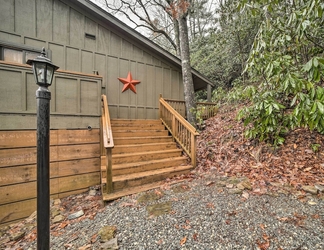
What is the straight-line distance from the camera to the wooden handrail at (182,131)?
13.0 ft

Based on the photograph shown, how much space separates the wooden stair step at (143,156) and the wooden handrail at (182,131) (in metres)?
0.31

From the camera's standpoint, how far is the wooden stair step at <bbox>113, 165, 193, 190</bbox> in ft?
9.90

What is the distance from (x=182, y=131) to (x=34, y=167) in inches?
135

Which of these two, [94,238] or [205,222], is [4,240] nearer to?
[94,238]

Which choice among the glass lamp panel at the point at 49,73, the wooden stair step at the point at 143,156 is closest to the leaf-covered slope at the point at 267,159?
the wooden stair step at the point at 143,156

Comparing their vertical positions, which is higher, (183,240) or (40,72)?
(40,72)

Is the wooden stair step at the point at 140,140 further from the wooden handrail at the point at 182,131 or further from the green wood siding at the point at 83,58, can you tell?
the green wood siding at the point at 83,58

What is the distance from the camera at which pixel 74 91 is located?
3.50 metres

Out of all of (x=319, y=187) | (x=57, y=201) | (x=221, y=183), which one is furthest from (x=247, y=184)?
(x=57, y=201)

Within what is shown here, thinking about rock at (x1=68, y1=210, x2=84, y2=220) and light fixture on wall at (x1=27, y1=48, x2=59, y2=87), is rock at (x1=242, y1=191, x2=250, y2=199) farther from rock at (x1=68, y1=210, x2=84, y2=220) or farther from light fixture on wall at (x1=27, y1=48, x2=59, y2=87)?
light fixture on wall at (x1=27, y1=48, x2=59, y2=87)

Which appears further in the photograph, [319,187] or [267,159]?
[267,159]

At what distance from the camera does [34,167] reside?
3.05m

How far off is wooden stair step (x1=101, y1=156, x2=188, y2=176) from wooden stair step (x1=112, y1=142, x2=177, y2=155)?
1.40ft

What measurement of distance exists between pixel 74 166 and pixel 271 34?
485 cm
